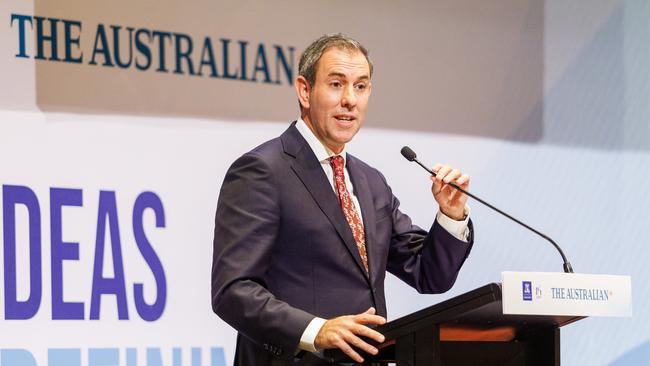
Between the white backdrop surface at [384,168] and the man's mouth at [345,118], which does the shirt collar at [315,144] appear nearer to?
the man's mouth at [345,118]

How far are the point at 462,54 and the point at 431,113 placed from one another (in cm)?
34

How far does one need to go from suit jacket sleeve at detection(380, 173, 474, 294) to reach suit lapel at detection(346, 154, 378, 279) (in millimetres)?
106

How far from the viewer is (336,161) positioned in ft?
8.87

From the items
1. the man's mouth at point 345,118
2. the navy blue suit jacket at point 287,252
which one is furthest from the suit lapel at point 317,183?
the man's mouth at point 345,118

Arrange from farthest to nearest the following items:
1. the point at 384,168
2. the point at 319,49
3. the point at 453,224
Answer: the point at 384,168
the point at 319,49
the point at 453,224

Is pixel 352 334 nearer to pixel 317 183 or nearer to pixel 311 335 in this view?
pixel 311 335

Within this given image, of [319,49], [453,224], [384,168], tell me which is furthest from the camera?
[384,168]

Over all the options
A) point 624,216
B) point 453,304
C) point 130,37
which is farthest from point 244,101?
point 453,304

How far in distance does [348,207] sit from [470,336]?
1.67 ft

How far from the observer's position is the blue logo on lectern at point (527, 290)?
201 cm

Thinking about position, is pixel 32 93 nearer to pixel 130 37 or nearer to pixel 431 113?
pixel 130 37

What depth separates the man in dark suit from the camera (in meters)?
2.30

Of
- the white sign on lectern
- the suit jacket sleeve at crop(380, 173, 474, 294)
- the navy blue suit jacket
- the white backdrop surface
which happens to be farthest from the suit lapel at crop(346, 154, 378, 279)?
the white backdrop surface

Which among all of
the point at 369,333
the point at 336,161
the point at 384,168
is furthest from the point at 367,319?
the point at 384,168
